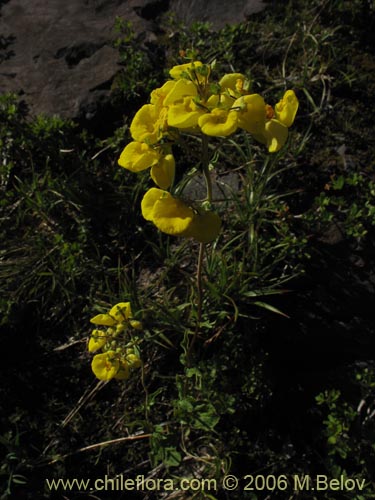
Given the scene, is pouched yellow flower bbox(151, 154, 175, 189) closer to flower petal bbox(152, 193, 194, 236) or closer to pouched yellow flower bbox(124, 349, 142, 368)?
flower petal bbox(152, 193, 194, 236)

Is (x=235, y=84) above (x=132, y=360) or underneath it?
above

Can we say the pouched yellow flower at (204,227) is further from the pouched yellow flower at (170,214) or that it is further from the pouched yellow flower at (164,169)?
the pouched yellow flower at (164,169)

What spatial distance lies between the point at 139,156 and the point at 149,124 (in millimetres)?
123

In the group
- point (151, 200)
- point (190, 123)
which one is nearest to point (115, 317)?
point (151, 200)

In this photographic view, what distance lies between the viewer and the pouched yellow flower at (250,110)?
5.02 ft

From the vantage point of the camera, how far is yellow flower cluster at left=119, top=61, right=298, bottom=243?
153cm

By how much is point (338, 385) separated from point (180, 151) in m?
1.90

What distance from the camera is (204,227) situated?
1.69 m

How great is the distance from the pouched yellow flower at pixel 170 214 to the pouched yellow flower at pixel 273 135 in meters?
0.36

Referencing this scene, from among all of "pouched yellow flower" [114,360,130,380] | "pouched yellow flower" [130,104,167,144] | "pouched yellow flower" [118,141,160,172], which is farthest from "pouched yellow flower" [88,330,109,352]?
"pouched yellow flower" [130,104,167,144]

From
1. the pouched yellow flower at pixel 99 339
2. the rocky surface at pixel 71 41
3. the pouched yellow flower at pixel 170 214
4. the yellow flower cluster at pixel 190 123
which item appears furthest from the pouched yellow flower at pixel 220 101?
the rocky surface at pixel 71 41

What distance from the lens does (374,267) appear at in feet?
9.32

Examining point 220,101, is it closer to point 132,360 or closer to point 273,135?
point 273,135

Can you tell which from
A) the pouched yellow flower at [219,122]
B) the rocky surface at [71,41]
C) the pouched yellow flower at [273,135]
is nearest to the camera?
the pouched yellow flower at [219,122]
